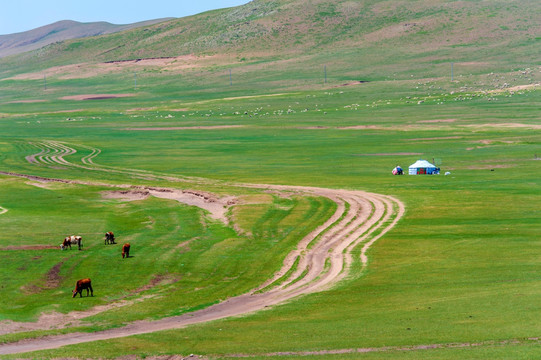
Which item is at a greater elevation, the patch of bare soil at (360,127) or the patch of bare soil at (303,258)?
the patch of bare soil at (360,127)

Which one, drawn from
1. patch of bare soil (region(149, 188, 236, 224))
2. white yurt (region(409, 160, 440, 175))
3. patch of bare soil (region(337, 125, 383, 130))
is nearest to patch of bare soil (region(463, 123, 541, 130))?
patch of bare soil (region(337, 125, 383, 130))

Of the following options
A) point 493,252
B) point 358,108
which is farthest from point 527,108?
point 493,252

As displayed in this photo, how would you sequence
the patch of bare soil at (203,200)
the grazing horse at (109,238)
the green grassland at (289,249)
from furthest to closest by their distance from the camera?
the patch of bare soil at (203,200), the grazing horse at (109,238), the green grassland at (289,249)

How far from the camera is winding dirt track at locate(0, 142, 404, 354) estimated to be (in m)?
35.9

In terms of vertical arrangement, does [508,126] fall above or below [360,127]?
below

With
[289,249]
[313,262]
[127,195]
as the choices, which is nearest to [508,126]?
[127,195]

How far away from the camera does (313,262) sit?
5044cm

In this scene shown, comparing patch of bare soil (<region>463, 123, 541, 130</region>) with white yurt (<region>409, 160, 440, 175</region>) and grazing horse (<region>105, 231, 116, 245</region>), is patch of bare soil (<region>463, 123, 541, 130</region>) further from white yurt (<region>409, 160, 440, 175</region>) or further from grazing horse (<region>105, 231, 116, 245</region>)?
grazing horse (<region>105, 231, 116, 245</region>)

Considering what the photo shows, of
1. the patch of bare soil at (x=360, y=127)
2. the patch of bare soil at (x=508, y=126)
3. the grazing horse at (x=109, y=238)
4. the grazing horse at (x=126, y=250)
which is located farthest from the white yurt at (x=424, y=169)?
the patch of bare soil at (x=360, y=127)

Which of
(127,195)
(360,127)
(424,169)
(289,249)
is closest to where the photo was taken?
(289,249)

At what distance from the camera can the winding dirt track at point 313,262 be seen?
35938mm

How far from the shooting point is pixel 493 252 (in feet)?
164

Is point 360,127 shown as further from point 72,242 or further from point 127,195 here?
point 72,242

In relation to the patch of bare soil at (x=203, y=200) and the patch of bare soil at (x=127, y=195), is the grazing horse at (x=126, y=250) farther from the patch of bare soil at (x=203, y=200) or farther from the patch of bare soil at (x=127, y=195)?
the patch of bare soil at (x=127, y=195)
